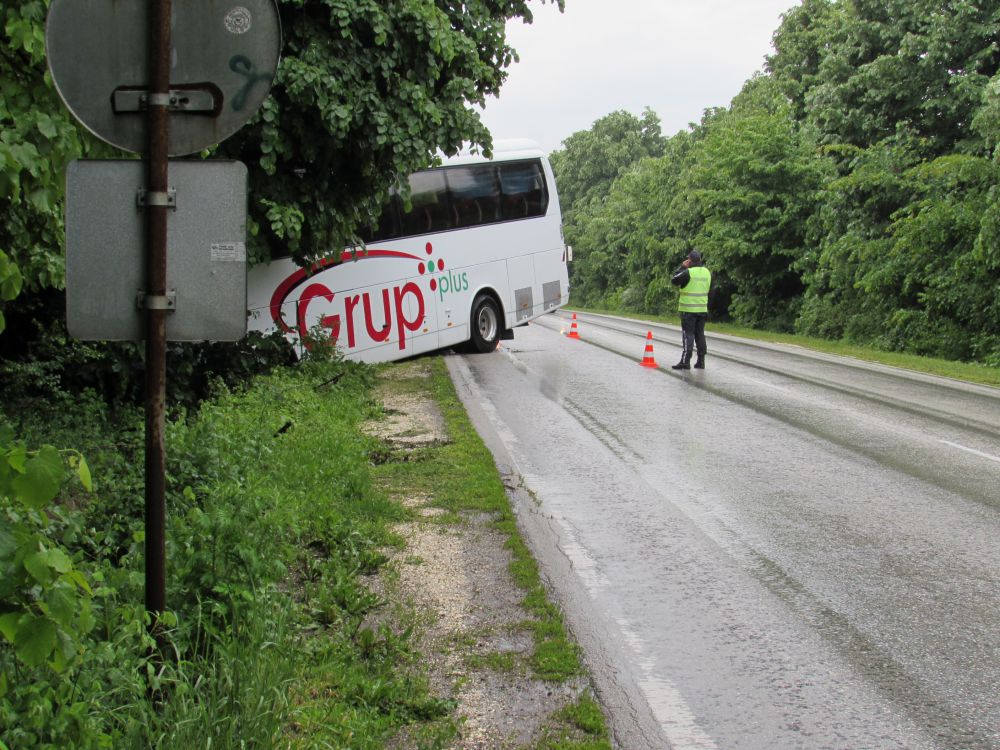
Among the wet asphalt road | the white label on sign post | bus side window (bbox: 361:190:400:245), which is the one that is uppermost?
bus side window (bbox: 361:190:400:245)

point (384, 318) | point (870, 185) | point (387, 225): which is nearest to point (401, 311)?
point (384, 318)

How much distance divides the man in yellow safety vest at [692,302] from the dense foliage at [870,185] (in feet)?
23.1

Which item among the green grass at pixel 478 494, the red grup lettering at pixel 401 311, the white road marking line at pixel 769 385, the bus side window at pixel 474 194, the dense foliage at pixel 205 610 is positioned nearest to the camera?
the dense foliage at pixel 205 610

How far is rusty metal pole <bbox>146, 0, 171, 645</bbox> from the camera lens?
354 centimetres

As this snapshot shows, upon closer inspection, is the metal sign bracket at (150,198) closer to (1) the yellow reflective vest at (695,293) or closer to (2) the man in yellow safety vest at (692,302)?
(2) the man in yellow safety vest at (692,302)

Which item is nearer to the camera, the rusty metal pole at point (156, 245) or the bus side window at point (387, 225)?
the rusty metal pole at point (156, 245)

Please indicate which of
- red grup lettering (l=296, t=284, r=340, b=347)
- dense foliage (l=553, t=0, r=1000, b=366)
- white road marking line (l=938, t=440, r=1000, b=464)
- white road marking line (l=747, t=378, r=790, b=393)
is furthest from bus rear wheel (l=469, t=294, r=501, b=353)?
white road marking line (l=938, t=440, r=1000, b=464)

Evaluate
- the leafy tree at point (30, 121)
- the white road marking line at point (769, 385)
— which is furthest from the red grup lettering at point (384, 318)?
the leafy tree at point (30, 121)

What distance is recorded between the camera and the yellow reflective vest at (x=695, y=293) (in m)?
17.2

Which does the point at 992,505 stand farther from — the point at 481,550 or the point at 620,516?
the point at 481,550

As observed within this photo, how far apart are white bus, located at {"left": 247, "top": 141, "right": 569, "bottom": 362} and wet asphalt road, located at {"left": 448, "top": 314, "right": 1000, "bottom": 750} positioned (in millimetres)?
4135

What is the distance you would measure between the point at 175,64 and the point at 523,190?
57.7 feet

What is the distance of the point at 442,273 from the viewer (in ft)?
61.9

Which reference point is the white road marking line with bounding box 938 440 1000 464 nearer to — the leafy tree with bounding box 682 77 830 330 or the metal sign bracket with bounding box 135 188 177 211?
the metal sign bracket with bounding box 135 188 177 211
